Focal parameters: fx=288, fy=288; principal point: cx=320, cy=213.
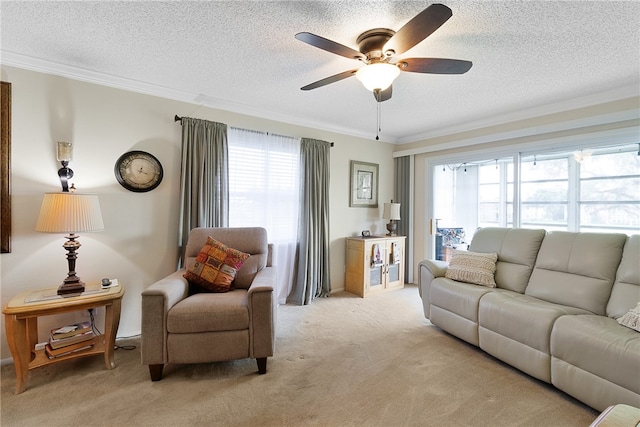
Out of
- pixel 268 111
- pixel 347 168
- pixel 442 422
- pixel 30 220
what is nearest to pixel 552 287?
pixel 442 422

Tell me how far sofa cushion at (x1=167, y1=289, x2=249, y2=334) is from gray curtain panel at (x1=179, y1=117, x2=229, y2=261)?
1006mm

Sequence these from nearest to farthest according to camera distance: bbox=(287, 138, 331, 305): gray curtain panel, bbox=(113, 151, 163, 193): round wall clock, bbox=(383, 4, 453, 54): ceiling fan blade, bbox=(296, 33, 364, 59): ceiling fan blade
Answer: bbox=(383, 4, 453, 54): ceiling fan blade < bbox=(296, 33, 364, 59): ceiling fan blade < bbox=(113, 151, 163, 193): round wall clock < bbox=(287, 138, 331, 305): gray curtain panel

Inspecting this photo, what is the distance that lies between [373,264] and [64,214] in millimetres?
3388

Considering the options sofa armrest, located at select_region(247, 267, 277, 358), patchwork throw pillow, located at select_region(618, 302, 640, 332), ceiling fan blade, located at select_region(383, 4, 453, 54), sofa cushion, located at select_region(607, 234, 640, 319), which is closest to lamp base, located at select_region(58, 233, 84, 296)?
sofa armrest, located at select_region(247, 267, 277, 358)

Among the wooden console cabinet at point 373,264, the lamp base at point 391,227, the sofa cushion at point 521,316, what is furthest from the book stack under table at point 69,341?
the lamp base at point 391,227

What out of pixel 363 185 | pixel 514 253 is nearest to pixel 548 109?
pixel 514 253

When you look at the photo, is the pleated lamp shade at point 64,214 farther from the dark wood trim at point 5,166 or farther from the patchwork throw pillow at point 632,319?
the patchwork throw pillow at point 632,319

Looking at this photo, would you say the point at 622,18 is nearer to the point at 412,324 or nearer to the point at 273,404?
the point at 412,324

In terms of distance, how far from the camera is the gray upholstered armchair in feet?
6.56

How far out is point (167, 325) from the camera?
79.3 inches

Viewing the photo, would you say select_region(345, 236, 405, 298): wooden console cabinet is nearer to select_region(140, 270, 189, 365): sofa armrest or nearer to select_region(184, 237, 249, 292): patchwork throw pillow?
select_region(184, 237, 249, 292): patchwork throw pillow

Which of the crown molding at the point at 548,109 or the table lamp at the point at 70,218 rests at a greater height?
the crown molding at the point at 548,109

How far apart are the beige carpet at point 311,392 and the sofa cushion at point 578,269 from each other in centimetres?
74

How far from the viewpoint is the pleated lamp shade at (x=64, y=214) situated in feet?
6.76
